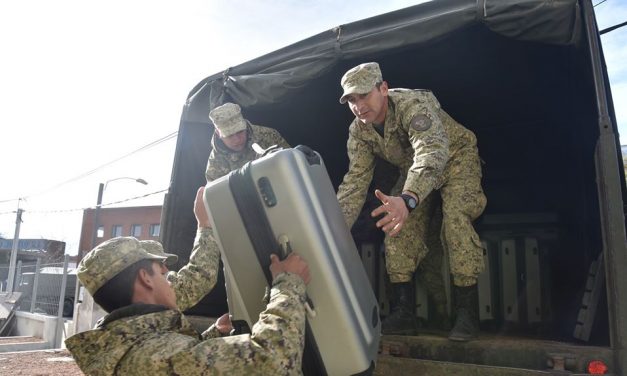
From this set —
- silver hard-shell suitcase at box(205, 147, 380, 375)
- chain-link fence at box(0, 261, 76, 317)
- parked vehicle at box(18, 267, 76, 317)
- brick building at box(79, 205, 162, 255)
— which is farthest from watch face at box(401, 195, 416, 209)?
brick building at box(79, 205, 162, 255)

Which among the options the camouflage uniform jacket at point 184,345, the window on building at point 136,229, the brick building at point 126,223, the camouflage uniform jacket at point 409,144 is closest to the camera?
the camouflage uniform jacket at point 184,345

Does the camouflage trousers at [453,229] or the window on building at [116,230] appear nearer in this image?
the camouflage trousers at [453,229]

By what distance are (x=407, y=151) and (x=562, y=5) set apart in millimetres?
941

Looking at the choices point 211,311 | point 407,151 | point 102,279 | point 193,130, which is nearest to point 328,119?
point 193,130

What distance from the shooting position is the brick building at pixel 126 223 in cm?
3562

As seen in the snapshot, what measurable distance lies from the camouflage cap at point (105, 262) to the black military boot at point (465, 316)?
4.02 feet

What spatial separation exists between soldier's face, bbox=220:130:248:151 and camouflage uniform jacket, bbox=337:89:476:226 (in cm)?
64

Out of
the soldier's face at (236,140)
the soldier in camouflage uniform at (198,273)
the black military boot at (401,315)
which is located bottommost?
the black military boot at (401,315)

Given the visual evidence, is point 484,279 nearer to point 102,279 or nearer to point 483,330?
point 483,330

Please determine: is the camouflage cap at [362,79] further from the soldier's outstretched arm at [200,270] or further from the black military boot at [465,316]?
the black military boot at [465,316]

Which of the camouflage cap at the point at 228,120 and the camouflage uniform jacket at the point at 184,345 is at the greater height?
the camouflage cap at the point at 228,120

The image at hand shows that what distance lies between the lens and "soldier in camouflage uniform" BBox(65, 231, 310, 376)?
1.32m

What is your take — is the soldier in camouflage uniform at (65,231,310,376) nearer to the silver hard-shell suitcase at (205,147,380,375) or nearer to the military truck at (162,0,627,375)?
the silver hard-shell suitcase at (205,147,380,375)

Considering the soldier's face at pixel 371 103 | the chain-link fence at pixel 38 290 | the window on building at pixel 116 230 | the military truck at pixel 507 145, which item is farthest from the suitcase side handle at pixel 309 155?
the window on building at pixel 116 230
